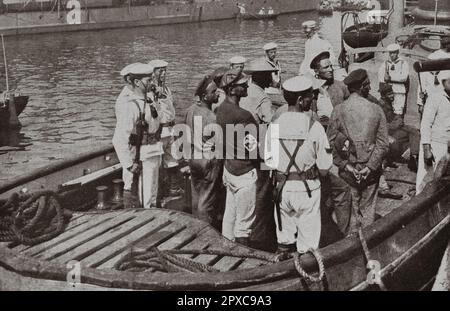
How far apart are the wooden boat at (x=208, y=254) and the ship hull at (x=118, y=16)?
44.4 metres

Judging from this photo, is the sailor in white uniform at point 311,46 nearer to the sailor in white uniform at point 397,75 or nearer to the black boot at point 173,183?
the sailor in white uniform at point 397,75

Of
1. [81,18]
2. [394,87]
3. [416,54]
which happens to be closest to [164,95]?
[394,87]

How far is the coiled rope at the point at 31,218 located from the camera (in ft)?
18.3

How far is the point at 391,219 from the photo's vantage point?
510cm

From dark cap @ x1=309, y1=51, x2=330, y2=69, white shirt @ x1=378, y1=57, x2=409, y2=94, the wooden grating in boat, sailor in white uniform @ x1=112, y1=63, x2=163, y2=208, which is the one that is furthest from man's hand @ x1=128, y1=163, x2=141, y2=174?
white shirt @ x1=378, y1=57, x2=409, y2=94

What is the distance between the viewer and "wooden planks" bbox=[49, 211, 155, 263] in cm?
525

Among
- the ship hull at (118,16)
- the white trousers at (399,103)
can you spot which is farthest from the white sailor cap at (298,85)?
the ship hull at (118,16)

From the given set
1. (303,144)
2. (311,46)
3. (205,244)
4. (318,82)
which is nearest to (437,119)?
(318,82)

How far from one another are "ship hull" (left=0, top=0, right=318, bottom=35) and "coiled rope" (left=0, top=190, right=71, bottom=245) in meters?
44.0

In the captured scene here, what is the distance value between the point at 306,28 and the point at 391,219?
6849mm

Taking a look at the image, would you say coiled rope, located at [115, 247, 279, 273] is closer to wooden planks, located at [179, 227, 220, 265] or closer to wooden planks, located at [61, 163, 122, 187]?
wooden planks, located at [179, 227, 220, 265]

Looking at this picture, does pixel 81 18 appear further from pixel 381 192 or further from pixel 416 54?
pixel 381 192

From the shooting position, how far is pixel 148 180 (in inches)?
279

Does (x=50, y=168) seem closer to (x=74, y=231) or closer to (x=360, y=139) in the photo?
(x=74, y=231)
